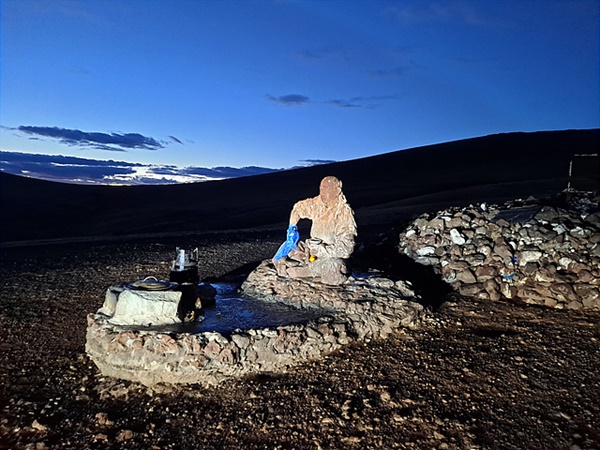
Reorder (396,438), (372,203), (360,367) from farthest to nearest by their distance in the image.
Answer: (372,203)
(360,367)
(396,438)

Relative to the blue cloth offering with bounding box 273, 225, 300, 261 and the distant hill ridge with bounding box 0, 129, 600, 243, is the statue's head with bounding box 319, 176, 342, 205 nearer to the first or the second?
the blue cloth offering with bounding box 273, 225, 300, 261

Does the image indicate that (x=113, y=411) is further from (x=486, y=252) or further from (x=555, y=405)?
(x=486, y=252)

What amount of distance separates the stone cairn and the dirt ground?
25.7 inches

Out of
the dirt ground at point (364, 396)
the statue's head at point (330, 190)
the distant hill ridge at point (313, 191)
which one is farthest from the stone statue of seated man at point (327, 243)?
the distant hill ridge at point (313, 191)

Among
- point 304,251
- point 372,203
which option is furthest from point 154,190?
point 304,251

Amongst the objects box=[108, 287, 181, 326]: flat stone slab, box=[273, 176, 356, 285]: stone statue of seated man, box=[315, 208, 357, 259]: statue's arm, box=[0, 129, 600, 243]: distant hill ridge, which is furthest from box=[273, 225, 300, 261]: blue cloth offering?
box=[0, 129, 600, 243]: distant hill ridge

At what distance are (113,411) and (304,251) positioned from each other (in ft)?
10.9

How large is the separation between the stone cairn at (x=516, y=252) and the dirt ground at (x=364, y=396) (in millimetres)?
653

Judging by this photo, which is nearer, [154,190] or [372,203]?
[372,203]

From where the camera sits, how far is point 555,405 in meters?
3.79

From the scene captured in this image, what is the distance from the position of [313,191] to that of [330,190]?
3246 cm

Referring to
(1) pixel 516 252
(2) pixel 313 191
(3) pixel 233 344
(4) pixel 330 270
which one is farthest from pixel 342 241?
(2) pixel 313 191

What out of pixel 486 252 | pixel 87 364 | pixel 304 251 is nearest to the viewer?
pixel 87 364

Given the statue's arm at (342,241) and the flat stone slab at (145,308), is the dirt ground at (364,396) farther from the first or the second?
the statue's arm at (342,241)
